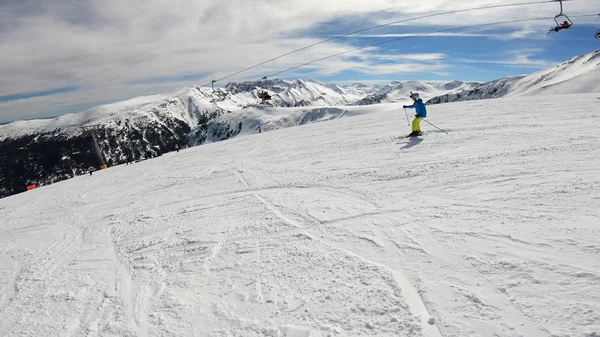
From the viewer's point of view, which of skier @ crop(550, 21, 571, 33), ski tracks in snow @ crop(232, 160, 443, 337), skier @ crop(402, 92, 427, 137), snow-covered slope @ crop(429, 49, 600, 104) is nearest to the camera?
ski tracks in snow @ crop(232, 160, 443, 337)

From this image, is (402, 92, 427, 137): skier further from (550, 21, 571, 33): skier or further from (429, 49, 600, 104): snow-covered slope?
(429, 49, 600, 104): snow-covered slope

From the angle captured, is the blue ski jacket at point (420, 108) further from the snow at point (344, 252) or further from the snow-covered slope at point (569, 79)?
the snow-covered slope at point (569, 79)

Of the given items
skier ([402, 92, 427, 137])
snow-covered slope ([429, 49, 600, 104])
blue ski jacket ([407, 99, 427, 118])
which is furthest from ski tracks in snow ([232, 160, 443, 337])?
snow-covered slope ([429, 49, 600, 104])

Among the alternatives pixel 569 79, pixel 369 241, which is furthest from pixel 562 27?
pixel 569 79

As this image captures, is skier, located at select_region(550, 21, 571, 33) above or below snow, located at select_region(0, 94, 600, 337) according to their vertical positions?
above

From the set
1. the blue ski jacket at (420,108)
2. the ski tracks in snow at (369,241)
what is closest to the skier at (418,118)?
the blue ski jacket at (420,108)

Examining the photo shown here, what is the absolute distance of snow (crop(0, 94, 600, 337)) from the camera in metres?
4.30

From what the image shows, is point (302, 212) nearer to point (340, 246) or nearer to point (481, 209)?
point (340, 246)

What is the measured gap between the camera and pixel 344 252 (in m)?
5.97

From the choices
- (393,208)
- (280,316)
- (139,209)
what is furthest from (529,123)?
(139,209)

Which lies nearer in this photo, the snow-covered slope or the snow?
the snow

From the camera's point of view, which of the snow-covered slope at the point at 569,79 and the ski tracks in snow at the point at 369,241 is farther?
the snow-covered slope at the point at 569,79

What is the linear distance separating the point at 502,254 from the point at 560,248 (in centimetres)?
85

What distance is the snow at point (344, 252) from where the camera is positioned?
4.30m
